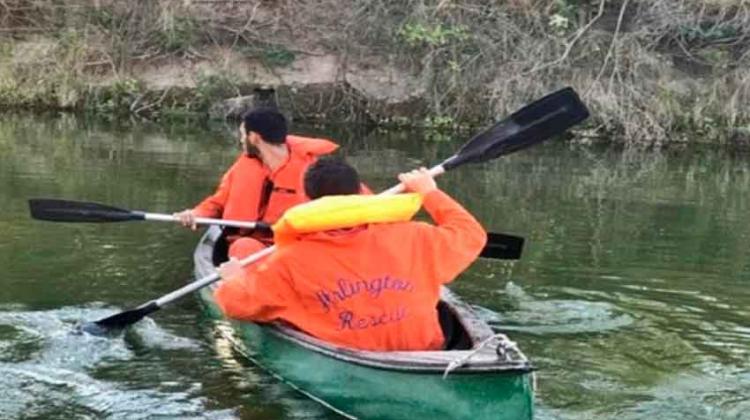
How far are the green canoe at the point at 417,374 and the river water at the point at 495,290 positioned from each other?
0.23 metres

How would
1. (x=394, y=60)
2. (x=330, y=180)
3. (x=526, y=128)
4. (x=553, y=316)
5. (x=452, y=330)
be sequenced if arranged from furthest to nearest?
(x=394, y=60), (x=553, y=316), (x=526, y=128), (x=452, y=330), (x=330, y=180)

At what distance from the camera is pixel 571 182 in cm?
1453

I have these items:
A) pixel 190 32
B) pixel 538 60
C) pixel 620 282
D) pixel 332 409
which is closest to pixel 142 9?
pixel 190 32

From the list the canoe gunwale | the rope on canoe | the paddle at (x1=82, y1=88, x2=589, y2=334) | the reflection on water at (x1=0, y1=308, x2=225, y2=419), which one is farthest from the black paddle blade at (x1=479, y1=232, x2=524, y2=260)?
the rope on canoe

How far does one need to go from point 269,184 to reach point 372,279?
234 cm

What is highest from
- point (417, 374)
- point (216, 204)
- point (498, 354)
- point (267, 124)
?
point (267, 124)

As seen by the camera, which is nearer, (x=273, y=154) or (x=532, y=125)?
(x=532, y=125)

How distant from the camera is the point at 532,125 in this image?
21.3ft

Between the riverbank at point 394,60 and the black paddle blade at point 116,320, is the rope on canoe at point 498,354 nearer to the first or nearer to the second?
the black paddle blade at point 116,320

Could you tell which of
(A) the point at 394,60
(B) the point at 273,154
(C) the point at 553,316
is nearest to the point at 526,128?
(B) the point at 273,154

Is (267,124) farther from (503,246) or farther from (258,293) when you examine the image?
(258,293)

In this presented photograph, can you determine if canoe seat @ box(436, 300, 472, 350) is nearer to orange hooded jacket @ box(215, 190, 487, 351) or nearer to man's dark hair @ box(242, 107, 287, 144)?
orange hooded jacket @ box(215, 190, 487, 351)

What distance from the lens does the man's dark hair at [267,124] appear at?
707 centimetres

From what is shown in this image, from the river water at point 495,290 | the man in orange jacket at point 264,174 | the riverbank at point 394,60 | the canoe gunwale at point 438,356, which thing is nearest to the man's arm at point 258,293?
the canoe gunwale at point 438,356
